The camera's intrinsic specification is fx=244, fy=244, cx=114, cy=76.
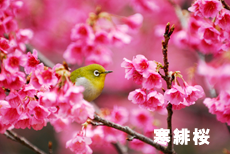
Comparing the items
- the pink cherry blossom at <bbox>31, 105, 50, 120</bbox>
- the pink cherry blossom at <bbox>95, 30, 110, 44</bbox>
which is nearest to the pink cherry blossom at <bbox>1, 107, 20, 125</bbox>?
the pink cherry blossom at <bbox>31, 105, 50, 120</bbox>

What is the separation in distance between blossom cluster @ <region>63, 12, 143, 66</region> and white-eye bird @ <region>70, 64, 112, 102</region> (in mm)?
648

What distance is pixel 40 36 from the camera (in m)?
4.54

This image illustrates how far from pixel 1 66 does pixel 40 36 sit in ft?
10.8

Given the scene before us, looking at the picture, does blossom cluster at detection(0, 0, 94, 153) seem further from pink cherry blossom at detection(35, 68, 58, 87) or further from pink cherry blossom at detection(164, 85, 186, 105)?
pink cherry blossom at detection(164, 85, 186, 105)

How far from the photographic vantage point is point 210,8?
5.59ft

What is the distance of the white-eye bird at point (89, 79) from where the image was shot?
81.9 inches

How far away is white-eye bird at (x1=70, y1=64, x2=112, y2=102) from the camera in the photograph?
2080mm

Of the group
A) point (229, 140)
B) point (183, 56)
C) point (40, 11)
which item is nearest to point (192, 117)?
point (229, 140)

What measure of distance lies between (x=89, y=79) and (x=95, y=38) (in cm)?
80

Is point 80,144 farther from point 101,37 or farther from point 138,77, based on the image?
point 101,37

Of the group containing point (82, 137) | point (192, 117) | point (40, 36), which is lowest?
point (82, 137)

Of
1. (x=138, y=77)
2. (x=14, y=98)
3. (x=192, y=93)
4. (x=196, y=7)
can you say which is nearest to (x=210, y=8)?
(x=196, y=7)

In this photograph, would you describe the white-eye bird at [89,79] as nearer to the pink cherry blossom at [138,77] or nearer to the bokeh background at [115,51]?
the pink cherry blossom at [138,77]

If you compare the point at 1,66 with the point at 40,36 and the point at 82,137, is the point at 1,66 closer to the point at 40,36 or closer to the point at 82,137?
the point at 82,137
